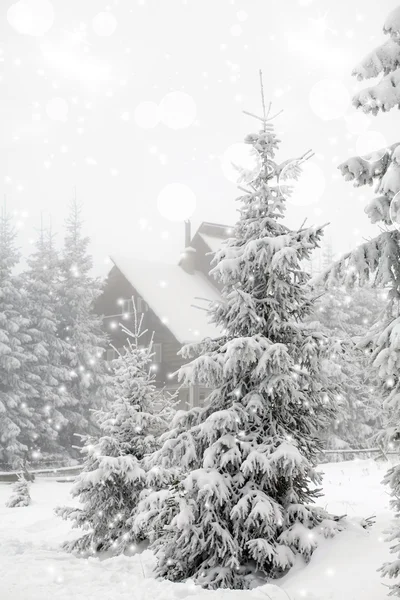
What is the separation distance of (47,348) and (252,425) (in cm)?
2225

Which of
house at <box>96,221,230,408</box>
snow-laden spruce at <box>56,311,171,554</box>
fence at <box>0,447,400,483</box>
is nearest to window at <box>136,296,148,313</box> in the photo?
house at <box>96,221,230,408</box>

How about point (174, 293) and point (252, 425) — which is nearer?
point (252, 425)

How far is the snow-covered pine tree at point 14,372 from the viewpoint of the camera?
25.9 meters

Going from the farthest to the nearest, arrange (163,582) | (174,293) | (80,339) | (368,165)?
(174,293) → (80,339) → (163,582) → (368,165)

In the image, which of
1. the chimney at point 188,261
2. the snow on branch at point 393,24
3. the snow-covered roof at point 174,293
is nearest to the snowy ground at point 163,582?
the snow on branch at point 393,24

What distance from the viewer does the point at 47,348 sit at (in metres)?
29.3

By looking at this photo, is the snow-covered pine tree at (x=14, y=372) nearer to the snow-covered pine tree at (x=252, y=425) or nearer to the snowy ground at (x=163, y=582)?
the snowy ground at (x=163, y=582)

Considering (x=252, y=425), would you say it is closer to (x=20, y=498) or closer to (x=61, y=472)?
(x=20, y=498)

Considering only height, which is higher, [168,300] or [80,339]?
[168,300]

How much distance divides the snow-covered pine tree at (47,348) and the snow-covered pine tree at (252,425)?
19.1 m

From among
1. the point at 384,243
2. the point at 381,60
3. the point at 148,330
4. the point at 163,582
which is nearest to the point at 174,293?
the point at 148,330

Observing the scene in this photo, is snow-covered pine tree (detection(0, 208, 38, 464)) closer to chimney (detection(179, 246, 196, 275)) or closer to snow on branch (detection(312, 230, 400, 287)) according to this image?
chimney (detection(179, 246, 196, 275))

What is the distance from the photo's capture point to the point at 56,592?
7375mm

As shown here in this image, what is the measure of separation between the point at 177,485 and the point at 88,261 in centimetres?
2469
